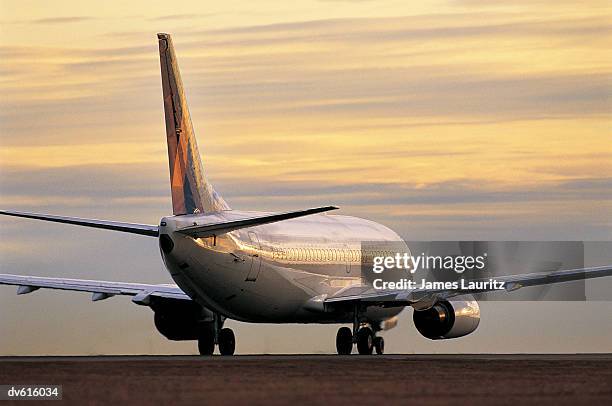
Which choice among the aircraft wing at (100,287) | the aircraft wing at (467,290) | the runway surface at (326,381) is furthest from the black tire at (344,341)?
the runway surface at (326,381)

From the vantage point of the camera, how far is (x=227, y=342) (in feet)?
184

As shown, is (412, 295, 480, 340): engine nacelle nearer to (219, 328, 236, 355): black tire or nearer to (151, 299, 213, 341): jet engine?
(219, 328, 236, 355): black tire

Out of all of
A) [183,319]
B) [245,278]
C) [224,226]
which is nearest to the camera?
[224,226]

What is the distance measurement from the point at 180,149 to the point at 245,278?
500 centimetres

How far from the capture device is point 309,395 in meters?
27.1

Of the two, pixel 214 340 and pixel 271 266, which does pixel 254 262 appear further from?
pixel 214 340

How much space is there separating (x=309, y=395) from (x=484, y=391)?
3.49 meters

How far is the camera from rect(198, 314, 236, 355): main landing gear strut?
5591cm

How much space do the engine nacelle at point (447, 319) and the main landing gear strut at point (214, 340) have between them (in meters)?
6.93

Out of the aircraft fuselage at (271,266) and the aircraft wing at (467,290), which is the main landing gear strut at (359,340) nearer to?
the aircraft wing at (467,290)

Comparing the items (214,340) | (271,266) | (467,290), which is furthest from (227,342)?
(467,290)

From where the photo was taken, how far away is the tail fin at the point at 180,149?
51094 millimetres

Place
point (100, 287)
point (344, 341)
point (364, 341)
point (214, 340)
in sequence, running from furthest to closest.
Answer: point (100, 287), point (214, 340), point (344, 341), point (364, 341)

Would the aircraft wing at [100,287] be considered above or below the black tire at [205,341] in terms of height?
above
